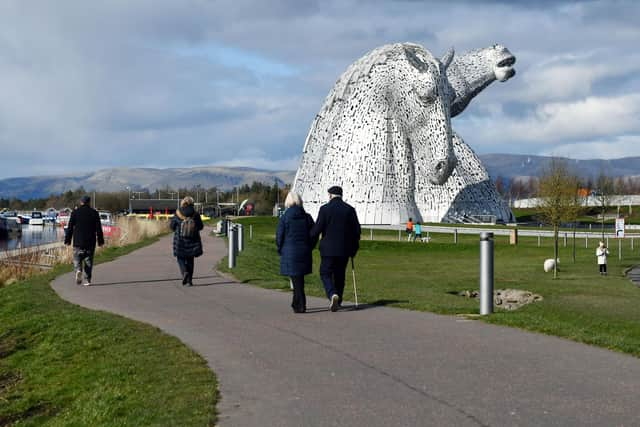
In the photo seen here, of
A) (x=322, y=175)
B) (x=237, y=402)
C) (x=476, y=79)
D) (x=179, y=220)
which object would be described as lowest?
(x=237, y=402)

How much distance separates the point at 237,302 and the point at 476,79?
49.3 metres

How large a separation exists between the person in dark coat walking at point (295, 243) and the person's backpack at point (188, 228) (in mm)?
4344

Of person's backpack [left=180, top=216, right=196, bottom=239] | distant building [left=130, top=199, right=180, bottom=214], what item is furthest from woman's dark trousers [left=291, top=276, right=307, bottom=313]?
distant building [left=130, top=199, right=180, bottom=214]

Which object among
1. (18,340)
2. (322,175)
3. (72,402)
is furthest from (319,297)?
(322,175)

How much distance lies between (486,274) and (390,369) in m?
4.12

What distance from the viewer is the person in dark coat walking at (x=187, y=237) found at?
616 inches

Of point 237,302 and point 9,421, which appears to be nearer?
point 9,421

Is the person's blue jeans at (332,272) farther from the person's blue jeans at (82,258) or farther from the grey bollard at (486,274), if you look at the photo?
the person's blue jeans at (82,258)

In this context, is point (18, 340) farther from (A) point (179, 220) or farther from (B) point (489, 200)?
(B) point (489, 200)

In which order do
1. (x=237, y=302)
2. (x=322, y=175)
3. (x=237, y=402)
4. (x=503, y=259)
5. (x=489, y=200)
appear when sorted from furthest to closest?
(x=489, y=200), (x=322, y=175), (x=503, y=259), (x=237, y=302), (x=237, y=402)

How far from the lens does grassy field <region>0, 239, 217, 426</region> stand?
6355 millimetres

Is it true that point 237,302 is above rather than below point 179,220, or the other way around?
below

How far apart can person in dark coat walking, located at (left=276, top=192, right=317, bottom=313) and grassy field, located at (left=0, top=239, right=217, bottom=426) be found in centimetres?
235

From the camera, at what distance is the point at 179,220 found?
15891 mm
